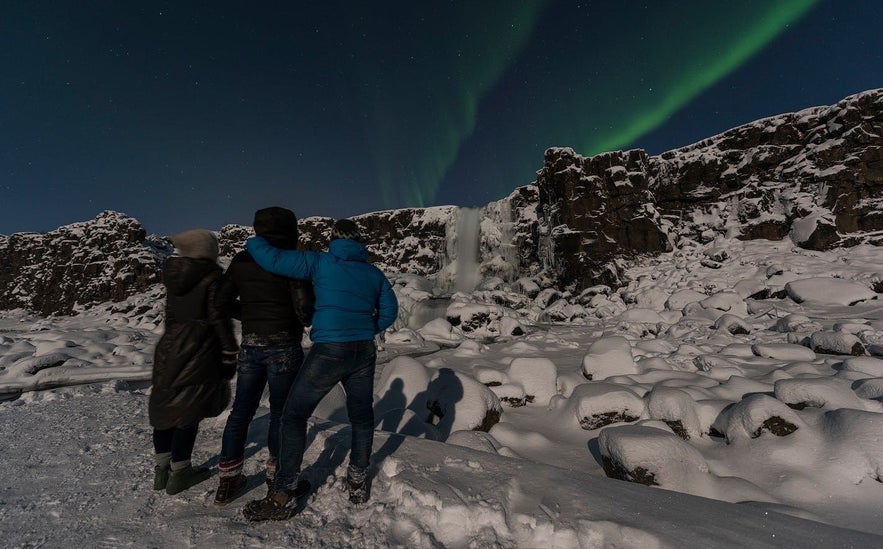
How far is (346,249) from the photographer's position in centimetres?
237

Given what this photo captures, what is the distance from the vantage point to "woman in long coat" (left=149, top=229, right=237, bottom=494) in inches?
96.5

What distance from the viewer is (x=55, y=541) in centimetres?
197

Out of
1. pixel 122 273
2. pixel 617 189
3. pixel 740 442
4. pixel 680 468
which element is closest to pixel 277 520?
pixel 680 468

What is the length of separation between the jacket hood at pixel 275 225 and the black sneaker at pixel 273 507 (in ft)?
5.27

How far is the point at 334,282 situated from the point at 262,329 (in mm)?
632

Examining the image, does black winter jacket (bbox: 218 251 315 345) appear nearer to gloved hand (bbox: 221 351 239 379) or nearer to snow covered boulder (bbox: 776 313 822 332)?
gloved hand (bbox: 221 351 239 379)

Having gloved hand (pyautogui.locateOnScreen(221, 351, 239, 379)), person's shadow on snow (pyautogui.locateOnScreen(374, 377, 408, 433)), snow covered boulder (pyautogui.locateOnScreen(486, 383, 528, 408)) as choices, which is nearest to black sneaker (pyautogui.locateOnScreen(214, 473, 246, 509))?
gloved hand (pyautogui.locateOnScreen(221, 351, 239, 379))

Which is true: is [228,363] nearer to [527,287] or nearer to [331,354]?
[331,354]

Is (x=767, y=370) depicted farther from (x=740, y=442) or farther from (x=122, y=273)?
(x=122, y=273)

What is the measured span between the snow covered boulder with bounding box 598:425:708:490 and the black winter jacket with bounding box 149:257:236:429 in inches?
160

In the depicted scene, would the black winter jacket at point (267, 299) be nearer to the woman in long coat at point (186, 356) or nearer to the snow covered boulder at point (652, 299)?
the woman in long coat at point (186, 356)

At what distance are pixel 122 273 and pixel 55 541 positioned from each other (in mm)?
75655

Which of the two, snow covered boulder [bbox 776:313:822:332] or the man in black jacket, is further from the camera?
snow covered boulder [bbox 776:313:822:332]

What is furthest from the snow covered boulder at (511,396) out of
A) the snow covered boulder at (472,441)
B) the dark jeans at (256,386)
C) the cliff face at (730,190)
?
the cliff face at (730,190)
